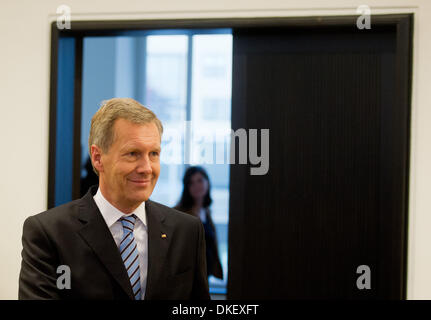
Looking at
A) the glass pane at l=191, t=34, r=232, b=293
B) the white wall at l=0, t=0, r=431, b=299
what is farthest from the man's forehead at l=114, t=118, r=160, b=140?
the glass pane at l=191, t=34, r=232, b=293

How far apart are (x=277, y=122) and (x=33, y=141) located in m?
1.30

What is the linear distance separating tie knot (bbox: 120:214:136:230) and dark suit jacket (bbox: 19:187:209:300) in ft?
0.16

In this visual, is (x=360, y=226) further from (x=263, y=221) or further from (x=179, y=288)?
(x=179, y=288)

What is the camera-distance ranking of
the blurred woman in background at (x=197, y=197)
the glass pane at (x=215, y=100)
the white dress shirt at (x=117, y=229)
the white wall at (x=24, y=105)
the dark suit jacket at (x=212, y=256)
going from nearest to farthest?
the white dress shirt at (x=117, y=229) → the white wall at (x=24, y=105) → the dark suit jacket at (x=212, y=256) → the blurred woman in background at (x=197, y=197) → the glass pane at (x=215, y=100)

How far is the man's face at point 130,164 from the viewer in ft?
4.23

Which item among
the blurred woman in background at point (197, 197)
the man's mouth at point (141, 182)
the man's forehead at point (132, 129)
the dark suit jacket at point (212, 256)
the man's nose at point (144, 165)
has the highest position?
the man's forehead at point (132, 129)

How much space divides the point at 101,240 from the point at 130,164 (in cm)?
23

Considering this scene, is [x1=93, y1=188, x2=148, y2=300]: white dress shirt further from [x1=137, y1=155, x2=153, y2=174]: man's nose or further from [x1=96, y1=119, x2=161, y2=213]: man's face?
[x1=137, y1=155, x2=153, y2=174]: man's nose

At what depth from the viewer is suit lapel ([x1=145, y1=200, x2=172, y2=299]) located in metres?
1.29

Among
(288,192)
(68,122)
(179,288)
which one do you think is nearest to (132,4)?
(68,122)

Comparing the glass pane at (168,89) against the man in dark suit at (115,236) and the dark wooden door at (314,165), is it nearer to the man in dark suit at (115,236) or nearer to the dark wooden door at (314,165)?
the dark wooden door at (314,165)

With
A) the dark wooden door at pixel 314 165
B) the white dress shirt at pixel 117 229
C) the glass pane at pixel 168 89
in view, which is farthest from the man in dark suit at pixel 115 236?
the glass pane at pixel 168 89

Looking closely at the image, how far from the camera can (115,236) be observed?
133 centimetres

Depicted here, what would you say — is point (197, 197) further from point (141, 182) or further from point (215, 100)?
point (141, 182)
